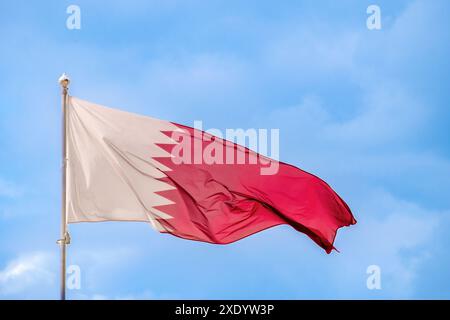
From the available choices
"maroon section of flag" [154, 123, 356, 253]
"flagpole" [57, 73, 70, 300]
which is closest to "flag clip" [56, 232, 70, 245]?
"flagpole" [57, 73, 70, 300]

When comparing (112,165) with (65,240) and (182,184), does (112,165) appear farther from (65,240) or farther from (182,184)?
(65,240)

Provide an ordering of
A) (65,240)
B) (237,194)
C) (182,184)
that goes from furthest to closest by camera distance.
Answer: (237,194) → (182,184) → (65,240)

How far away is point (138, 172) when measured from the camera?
20734mm

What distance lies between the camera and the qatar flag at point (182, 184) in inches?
798

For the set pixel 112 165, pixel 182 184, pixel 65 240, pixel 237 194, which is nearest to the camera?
pixel 65 240

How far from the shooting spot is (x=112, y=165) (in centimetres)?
2048

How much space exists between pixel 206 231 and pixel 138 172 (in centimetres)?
222

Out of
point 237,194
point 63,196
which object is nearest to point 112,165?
point 63,196

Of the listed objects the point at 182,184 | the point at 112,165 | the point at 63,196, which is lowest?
the point at 63,196

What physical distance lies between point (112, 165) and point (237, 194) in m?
3.24
